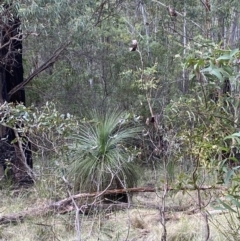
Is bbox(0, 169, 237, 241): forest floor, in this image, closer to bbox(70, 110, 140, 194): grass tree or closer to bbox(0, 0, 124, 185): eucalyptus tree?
bbox(70, 110, 140, 194): grass tree

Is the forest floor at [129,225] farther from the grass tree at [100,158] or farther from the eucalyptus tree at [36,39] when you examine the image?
the eucalyptus tree at [36,39]

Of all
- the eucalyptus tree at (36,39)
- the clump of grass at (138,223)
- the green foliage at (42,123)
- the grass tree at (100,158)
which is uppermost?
the eucalyptus tree at (36,39)

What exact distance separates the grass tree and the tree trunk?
4.62ft

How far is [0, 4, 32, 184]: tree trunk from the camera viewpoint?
602 cm

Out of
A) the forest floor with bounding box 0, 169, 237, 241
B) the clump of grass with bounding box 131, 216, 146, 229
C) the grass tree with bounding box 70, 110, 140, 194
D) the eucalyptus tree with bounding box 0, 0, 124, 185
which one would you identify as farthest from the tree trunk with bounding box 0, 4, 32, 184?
the clump of grass with bounding box 131, 216, 146, 229

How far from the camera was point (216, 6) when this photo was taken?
692cm

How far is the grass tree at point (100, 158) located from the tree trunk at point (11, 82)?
141 cm

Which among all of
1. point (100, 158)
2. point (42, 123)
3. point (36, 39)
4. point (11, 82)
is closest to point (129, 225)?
point (42, 123)

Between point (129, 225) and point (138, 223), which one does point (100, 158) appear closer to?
point (138, 223)

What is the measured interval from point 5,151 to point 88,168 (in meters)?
2.35

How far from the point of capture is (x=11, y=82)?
23.3ft

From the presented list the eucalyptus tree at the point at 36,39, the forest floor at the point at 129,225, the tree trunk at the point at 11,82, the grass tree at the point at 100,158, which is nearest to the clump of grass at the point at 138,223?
the forest floor at the point at 129,225

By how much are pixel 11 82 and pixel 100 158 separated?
3092 millimetres

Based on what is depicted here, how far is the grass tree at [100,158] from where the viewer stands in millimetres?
4566
